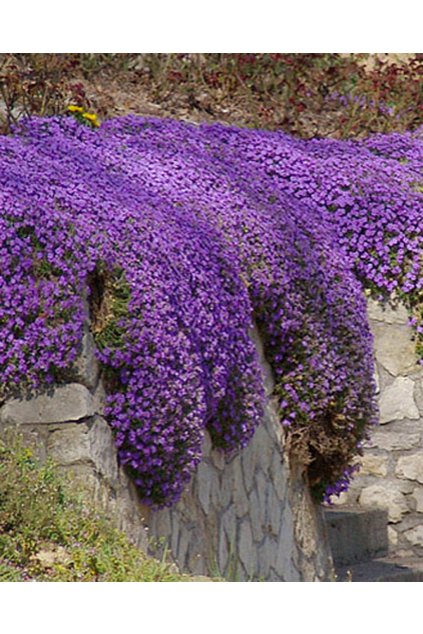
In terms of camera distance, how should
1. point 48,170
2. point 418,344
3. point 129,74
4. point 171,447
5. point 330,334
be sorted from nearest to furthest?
point 171,447 < point 48,170 < point 330,334 < point 418,344 < point 129,74

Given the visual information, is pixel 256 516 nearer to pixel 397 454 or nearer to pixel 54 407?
pixel 54 407

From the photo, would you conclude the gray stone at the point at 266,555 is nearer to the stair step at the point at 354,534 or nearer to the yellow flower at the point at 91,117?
the stair step at the point at 354,534

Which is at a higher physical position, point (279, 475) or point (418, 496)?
point (418, 496)

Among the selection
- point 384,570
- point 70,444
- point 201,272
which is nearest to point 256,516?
point 201,272

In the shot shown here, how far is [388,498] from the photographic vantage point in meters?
8.58

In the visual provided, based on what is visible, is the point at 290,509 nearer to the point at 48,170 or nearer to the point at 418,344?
the point at 418,344

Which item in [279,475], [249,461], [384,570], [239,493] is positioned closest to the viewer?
[239,493]

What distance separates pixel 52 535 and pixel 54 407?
22.2 inches

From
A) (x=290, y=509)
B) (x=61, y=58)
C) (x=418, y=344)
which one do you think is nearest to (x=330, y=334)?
(x=290, y=509)

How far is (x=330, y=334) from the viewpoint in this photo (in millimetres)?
7023

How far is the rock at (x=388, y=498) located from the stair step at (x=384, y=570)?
1.09 ft

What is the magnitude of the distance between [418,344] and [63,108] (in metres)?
2.68

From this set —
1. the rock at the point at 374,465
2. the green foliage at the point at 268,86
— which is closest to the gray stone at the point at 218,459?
the rock at the point at 374,465

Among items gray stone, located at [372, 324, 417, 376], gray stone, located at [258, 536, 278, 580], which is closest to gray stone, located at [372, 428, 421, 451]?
gray stone, located at [372, 324, 417, 376]
